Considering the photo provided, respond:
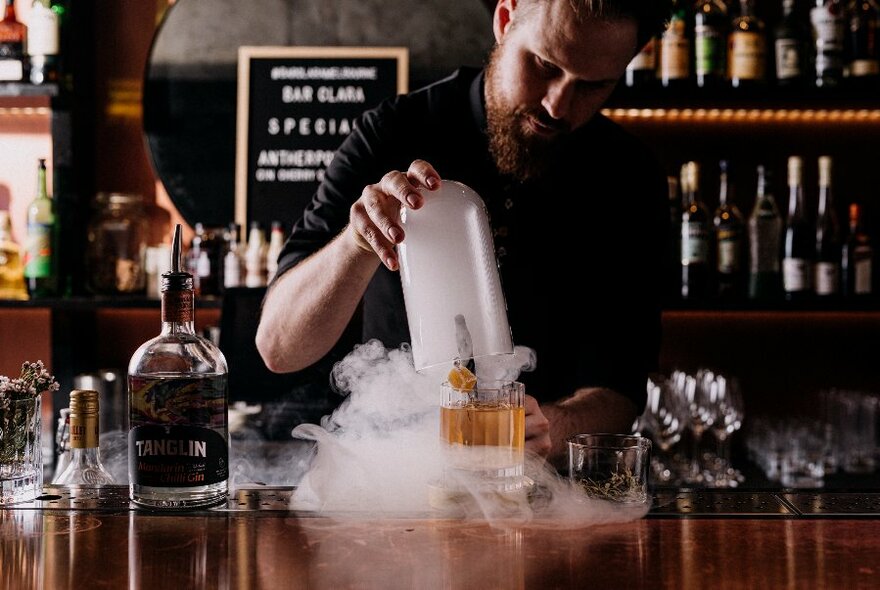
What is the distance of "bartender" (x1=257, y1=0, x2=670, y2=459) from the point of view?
5.29 ft

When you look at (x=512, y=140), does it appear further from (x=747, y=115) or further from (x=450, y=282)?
(x=747, y=115)

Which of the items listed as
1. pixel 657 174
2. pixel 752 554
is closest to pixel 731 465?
pixel 657 174

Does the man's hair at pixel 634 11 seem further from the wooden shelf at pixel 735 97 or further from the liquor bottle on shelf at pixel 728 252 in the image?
the liquor bottle on shelf at pixel 728 252

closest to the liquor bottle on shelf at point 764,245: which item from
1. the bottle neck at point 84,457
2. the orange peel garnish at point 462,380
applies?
the orange peel garnish at point 462,380

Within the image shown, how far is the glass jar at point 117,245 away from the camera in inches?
107

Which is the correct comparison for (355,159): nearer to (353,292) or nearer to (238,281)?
(353,292)

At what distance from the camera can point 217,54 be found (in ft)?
9.50

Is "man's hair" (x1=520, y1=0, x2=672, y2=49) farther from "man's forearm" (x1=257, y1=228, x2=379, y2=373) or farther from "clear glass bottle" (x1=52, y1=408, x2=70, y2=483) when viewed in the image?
"clear glass bottle" (x1=52, y1=408, x2=70, y2=483)

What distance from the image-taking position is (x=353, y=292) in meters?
1.59

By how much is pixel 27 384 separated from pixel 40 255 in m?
1.68

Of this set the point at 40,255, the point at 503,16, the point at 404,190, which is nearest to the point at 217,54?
the point at 40,255

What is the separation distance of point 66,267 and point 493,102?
1480 mm

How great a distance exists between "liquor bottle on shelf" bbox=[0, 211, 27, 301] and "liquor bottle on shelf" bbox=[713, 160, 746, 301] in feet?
6.40

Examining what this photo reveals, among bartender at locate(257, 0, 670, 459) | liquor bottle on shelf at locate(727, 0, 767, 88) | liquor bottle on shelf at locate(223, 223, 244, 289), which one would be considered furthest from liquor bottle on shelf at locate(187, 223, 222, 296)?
liquor bottle on shelf at locate(727, 0, 767, 88)
